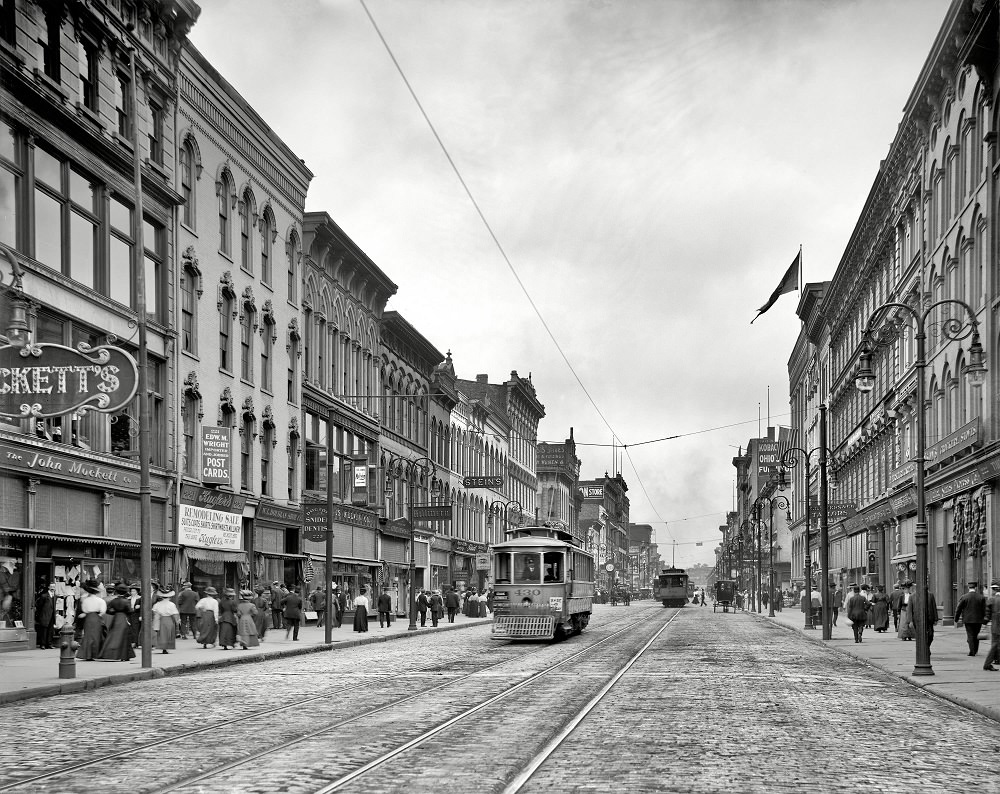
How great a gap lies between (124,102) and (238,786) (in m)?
27.5

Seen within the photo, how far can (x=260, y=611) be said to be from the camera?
119ft

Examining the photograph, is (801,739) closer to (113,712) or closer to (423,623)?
(113,712)

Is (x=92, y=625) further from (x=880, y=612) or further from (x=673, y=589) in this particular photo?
(x=673, y=589)

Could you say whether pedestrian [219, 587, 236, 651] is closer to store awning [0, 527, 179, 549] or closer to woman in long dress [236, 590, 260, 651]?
woman in long dress [236, 590, 260, 651]

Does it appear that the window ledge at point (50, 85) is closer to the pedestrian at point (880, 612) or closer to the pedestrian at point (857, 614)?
the pedestrian at point (857, 614)

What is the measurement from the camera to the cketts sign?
19.6 meters

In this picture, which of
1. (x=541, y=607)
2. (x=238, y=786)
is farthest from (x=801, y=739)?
(x=541, y=607)

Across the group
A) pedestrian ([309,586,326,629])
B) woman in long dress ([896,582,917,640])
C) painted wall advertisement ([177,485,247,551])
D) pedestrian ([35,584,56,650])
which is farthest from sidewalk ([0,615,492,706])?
woman in long dress ([896,582,917,640])

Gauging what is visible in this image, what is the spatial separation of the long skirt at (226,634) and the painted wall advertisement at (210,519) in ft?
20.4

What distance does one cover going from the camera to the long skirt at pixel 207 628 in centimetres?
3050

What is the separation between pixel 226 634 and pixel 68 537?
434 cm

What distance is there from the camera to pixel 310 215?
4884cm

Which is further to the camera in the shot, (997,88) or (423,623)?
(423,623)

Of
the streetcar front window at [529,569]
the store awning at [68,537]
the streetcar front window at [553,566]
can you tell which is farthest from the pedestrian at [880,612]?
the store awning at [68,537]
